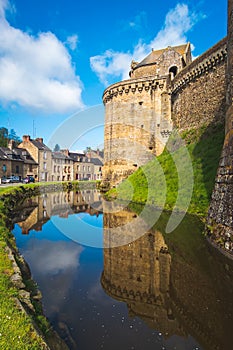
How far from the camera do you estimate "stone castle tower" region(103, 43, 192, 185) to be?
21703mm

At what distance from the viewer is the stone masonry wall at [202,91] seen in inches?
589

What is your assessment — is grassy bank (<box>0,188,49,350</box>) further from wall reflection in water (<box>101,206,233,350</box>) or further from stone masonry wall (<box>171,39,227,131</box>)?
stone masonry wall (<box>171,39,227,131</box>)

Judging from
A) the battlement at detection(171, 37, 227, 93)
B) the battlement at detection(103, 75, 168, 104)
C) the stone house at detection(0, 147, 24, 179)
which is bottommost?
the stone house at detection(0, 147, 24, 179)

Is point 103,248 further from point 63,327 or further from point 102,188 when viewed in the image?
point 102,188

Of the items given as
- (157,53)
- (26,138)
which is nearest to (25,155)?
(26,138)

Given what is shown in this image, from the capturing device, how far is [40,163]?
39250mm

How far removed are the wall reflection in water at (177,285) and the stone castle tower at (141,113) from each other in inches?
598

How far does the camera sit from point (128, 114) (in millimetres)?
23266

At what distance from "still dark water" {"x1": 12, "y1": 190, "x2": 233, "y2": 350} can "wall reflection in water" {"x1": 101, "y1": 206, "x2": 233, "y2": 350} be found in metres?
0.01

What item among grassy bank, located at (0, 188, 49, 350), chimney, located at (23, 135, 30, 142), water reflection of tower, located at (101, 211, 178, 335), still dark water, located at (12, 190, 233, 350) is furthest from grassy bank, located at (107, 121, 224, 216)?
chimney, located at (23, 135, 30, 142)

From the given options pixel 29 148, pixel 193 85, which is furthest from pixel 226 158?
pixel 29 148

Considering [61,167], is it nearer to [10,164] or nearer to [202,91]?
[10,164]

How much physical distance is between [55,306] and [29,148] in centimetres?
3791

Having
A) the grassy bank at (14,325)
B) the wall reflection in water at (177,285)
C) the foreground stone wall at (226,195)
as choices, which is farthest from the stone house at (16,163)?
the grassy bank at (14,325)
